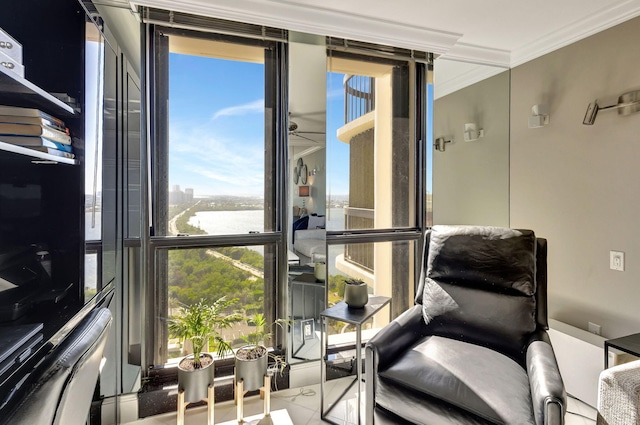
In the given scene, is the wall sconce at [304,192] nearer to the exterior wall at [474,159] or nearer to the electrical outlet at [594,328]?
the exterior wall at [474,159]

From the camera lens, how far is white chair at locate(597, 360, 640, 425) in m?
1.01

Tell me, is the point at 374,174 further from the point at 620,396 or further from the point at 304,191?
the point at 620,396

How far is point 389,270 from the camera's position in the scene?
2668 millimetres

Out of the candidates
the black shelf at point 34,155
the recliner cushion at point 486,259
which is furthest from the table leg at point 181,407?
the recliner cushion at point 486,259

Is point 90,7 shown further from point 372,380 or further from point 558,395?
point 558,395

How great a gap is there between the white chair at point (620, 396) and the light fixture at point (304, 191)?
5.61 ft

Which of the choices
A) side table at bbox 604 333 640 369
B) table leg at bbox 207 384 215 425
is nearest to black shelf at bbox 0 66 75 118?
table leg at bbox 207 384 215 425

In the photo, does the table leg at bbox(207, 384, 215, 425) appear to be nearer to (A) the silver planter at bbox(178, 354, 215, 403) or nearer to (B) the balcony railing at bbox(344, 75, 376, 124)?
(A) the silver planter at bbox(178, 354, 215, 403)

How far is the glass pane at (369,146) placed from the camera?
240cm

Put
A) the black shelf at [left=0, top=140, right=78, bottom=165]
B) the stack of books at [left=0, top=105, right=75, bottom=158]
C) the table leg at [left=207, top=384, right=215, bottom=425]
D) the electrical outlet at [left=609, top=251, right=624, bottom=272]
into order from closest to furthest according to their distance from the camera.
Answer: the black shelf at [left=0, top=140, right=78, bottom=165] → the stack of books at [left=0, top=105, right=75, bottom=158] → the table leg at [left=207, top=384, right=215, bottom=425] → the electrical outlet at [left=609, top=251, right=624, bottom=272]

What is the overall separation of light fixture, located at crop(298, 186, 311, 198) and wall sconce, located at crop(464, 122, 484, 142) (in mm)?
1542

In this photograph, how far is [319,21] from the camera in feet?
6.81

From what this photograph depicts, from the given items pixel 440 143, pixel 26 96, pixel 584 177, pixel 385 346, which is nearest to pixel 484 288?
pixel 385 346

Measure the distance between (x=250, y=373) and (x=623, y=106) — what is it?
2.67 m
